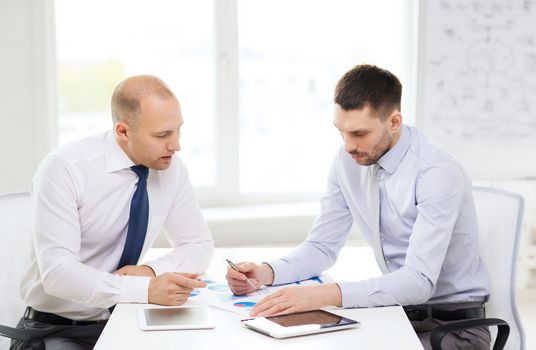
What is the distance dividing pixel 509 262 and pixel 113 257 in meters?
1.25

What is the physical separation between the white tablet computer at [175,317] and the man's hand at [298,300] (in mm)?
130

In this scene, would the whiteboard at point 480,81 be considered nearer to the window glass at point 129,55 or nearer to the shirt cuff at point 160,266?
the window glass at point 129,55

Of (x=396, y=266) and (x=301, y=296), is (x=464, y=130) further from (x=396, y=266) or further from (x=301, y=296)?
(x=301, y=296)

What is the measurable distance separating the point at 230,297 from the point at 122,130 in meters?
0.63

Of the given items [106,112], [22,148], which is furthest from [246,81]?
[22,148]

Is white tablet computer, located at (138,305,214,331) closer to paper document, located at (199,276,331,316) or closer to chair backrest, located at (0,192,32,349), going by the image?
paper document, located at (199,276,331,316)

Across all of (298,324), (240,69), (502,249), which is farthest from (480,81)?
(298,324)

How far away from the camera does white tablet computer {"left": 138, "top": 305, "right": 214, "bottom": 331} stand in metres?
1.85

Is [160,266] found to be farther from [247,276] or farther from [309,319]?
A: [309,319]

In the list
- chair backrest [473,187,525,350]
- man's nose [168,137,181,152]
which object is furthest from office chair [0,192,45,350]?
chair backrest [473,187,525,350]

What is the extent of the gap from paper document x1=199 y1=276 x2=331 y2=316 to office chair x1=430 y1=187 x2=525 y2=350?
0.54 metres

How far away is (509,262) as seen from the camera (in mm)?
2412

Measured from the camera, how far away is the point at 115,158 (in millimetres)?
2412

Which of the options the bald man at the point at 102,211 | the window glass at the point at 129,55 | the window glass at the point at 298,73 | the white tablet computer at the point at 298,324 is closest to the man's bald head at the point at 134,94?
the bald man at the point at 102,211
